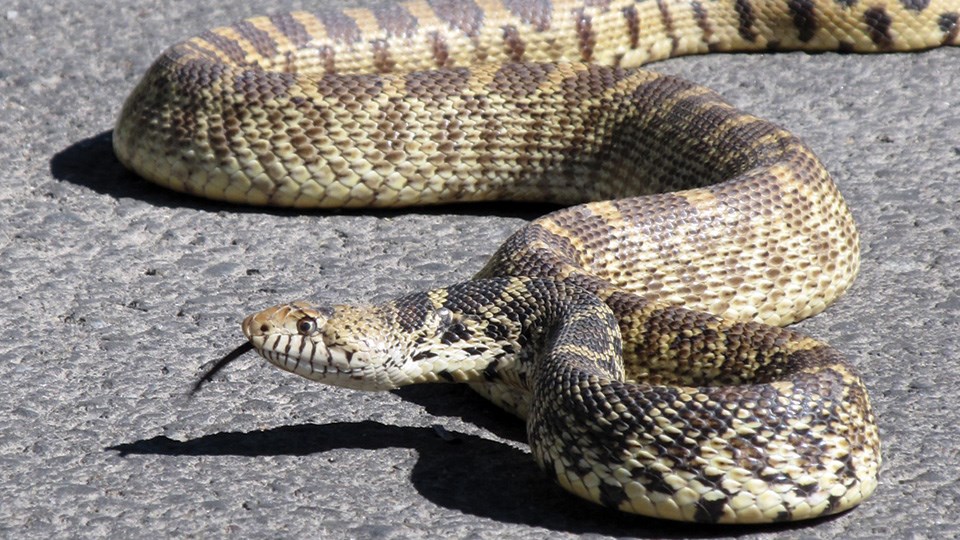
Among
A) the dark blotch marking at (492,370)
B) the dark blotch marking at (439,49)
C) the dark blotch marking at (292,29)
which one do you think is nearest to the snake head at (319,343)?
the dark blotch marking at (492,370)

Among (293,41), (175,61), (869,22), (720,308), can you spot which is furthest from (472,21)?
(720,308)

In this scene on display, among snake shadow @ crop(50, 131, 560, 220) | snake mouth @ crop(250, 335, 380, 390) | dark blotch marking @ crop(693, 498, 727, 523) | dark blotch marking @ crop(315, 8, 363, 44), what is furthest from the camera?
dark blotch marking @ crop(315, 8, 363, 44)

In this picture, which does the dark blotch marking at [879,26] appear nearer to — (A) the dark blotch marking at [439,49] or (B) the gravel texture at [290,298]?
(B) the gravel texture at [290,298]

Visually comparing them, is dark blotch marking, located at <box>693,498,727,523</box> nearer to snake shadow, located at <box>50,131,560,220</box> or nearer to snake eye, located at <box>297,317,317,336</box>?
snake eye, located at <box>297,317,317,336</box>

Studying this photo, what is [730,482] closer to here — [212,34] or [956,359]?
[956,359]

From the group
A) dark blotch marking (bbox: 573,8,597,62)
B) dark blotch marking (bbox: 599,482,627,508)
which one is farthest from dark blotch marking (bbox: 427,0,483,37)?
dark blotch marking (bbox: 599,482,627,508)
